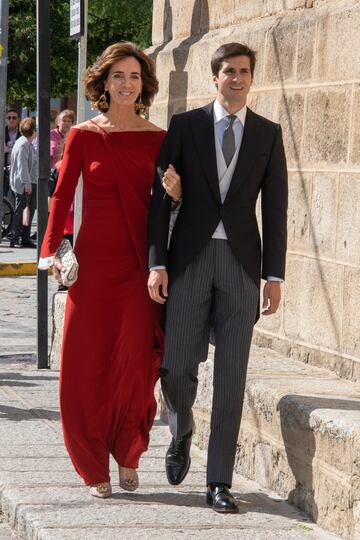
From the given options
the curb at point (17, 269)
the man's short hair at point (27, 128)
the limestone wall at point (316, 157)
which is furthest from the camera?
the man's short hair at point (27, 128)

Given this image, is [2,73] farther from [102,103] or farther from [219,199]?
[219,199]

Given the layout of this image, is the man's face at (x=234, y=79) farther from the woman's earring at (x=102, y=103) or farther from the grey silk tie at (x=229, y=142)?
the woman's earring at (x=102, y=103)

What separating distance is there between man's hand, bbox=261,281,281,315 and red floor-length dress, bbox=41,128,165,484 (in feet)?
1.75

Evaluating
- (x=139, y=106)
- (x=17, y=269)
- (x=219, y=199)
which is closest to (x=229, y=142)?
(x=219, y=199)

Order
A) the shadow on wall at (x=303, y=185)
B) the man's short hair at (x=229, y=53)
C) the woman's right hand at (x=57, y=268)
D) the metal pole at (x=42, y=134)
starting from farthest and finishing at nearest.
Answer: the metal pole at (x=42, y=134)
the shadow on wall at (x=303, y=185)
the woman's right hand at (x=57, y=268)
the man's short hair at (x=229, y=53)

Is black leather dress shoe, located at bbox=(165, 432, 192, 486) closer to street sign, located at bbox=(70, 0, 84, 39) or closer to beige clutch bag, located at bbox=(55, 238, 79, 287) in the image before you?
beige clutch bag, located at bbox=(55, 238, 79, 287)

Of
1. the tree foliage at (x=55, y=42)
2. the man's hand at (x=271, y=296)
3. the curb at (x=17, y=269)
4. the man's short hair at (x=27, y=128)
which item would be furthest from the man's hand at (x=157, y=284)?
the tree foliage at (x=55, y=42)

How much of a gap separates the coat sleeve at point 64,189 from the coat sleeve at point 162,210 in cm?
42

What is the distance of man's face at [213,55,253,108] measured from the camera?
5.96 m

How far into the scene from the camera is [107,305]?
6.35 meters

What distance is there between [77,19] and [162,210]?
4533 millimetres

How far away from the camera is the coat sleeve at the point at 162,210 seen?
238 inches

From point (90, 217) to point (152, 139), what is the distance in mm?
433

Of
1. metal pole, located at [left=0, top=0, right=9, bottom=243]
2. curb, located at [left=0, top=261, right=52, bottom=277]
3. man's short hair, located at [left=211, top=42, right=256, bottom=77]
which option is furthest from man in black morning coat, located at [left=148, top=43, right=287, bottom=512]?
metal pole, located at [left=0, top=0, right=9, bottom=243]
